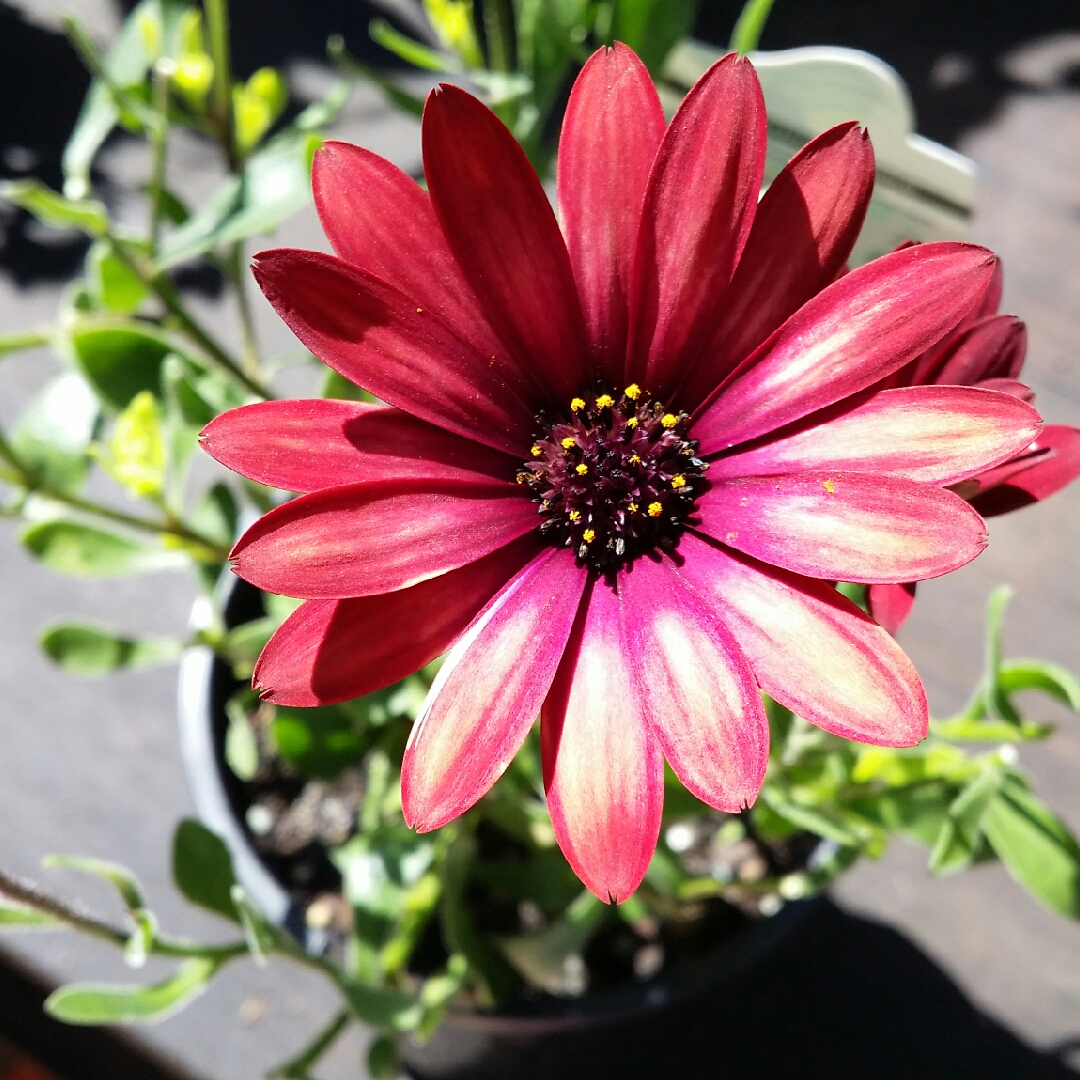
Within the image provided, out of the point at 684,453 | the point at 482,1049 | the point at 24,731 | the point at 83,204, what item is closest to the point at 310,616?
the point at 684,453

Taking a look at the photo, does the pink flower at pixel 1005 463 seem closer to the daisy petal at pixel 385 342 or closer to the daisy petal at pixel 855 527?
the daisy petal at pixel 855 527

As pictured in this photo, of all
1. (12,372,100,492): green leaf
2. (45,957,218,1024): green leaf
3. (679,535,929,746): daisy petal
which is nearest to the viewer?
(679,535,929,746): daisy petal

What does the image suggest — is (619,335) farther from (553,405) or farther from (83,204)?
(83,204)

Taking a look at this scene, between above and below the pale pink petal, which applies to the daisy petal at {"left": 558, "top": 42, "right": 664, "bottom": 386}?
above

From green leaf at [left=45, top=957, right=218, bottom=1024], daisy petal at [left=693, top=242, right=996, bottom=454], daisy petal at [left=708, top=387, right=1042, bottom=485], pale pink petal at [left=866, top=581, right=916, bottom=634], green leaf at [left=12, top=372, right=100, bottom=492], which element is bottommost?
green leaf at [left=45, top=957, right=218, bottom=1024]

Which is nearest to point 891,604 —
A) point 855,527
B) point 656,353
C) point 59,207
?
point 855,527

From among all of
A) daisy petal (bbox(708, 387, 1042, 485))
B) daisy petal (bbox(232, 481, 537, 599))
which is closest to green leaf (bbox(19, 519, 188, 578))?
daisy petal (bbox(232, 481, 537, 599))

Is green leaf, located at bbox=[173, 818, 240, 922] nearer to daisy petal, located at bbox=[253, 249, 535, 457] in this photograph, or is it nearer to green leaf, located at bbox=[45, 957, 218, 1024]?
green leaf, located at bbox=[45, 957, 218, 1024]
